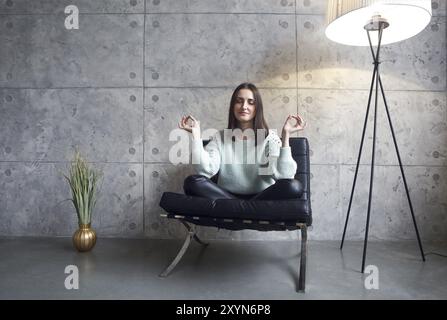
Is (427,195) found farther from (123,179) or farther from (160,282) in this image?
(123,179)

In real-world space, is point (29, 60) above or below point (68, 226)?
above

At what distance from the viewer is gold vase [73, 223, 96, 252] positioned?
2.24 m

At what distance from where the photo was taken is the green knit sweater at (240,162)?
201cm

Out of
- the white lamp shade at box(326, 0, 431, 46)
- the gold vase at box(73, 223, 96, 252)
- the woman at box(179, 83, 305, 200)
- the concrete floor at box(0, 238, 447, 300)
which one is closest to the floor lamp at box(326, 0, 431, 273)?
the white lamp shade at box(326, 0, 431, 46)

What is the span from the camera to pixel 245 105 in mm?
2115

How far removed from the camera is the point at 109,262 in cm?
202

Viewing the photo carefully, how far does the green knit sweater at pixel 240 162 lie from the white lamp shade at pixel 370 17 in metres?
0.96

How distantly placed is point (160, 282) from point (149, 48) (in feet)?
6.47

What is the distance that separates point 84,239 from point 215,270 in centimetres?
105

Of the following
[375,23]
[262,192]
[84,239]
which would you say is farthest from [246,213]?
[375,23]

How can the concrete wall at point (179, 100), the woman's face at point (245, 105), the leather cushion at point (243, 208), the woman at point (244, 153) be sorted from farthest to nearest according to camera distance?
the concrete wall at point (179, 100), the woman's face at point (245, 105), the woman at point (244, 153), the leather cushion at point (243, 208)

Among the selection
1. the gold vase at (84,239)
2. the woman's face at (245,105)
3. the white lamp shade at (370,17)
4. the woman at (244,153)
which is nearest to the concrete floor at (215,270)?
the gold vase at (84,239)

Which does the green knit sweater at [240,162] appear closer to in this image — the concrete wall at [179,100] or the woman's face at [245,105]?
the woman's face at [245,105]
